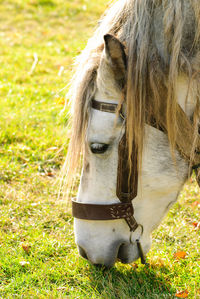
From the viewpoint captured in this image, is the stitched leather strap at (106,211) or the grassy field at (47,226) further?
the grassy field at (47,226)

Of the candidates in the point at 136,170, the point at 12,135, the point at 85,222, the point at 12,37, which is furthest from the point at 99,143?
the point at 12,37

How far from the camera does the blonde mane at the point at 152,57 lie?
231 cm

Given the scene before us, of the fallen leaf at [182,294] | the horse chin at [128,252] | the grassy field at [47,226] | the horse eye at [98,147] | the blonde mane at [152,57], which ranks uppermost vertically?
the blonde mane at [152,57]

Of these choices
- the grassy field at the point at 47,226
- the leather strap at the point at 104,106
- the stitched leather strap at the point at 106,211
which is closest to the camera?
the leather strap at the point at 104,106

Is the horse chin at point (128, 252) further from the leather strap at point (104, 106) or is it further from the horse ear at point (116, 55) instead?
the horse ear at point (116, 55)

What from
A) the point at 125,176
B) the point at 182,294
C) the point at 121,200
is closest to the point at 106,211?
the point at 121,200

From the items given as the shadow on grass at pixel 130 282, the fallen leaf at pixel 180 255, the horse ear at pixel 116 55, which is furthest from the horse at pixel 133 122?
the fallen leaf at pixel 180 255

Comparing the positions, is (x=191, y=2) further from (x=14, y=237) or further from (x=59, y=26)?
(x=59, y=26)

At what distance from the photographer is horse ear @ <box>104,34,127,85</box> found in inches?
85.4

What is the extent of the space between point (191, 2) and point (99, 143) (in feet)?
2.73

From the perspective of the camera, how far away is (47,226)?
3549mm

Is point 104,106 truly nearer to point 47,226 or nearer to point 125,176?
point 125,176

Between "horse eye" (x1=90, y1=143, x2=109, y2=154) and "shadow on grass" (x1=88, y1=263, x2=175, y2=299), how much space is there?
754 millimetres

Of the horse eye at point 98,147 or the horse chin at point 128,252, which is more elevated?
the horse eye at point 98,147
